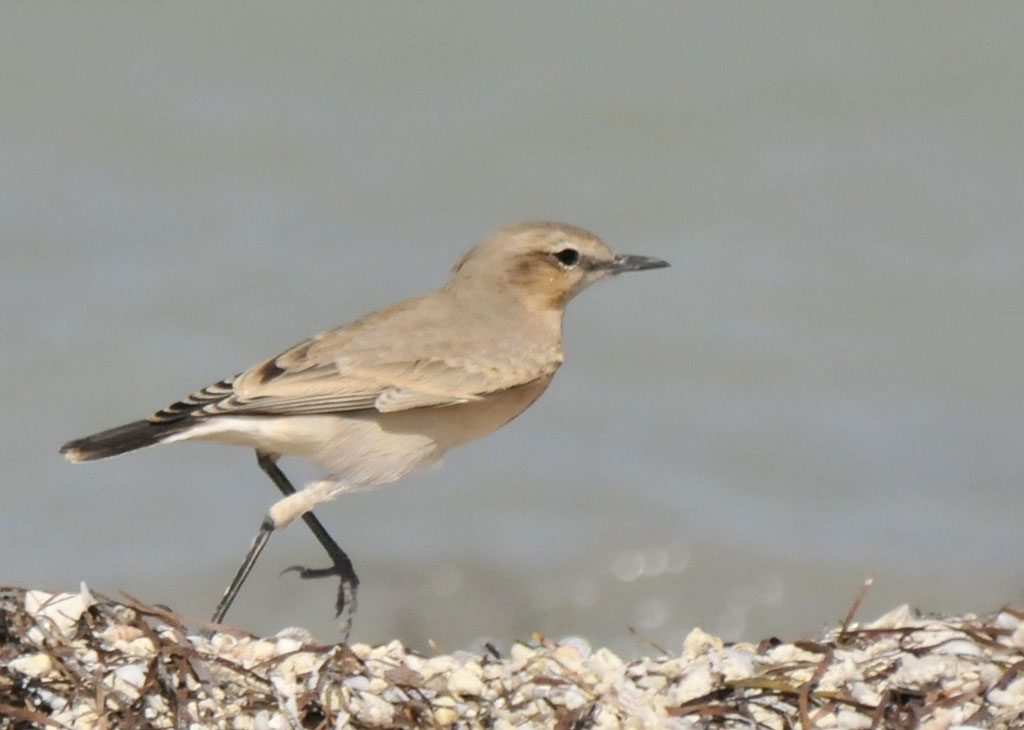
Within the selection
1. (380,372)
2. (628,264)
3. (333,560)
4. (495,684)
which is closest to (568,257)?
(628,264)

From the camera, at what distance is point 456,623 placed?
428 inches

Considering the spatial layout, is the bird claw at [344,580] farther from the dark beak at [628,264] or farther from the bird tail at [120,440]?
the dark beak at [628,264]

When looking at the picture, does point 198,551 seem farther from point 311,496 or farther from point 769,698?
point 769,698

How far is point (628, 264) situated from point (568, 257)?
11.9 inches

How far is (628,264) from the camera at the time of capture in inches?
352

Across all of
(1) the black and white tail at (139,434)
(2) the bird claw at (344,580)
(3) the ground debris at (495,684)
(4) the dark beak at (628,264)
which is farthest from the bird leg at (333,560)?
(3) the ground debris at (495,684)

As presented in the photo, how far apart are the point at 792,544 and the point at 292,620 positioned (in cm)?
311

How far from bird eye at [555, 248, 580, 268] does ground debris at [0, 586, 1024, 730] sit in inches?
115

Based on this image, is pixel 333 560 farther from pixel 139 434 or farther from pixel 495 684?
pixel 495 684

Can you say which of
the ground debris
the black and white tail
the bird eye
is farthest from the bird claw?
the ground debris

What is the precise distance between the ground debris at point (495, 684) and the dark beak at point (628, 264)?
2.97 meters

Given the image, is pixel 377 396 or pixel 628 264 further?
pixel 628 264

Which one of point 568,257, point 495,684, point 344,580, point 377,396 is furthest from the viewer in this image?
point 568,257

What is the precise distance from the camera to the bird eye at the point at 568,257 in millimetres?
8867
